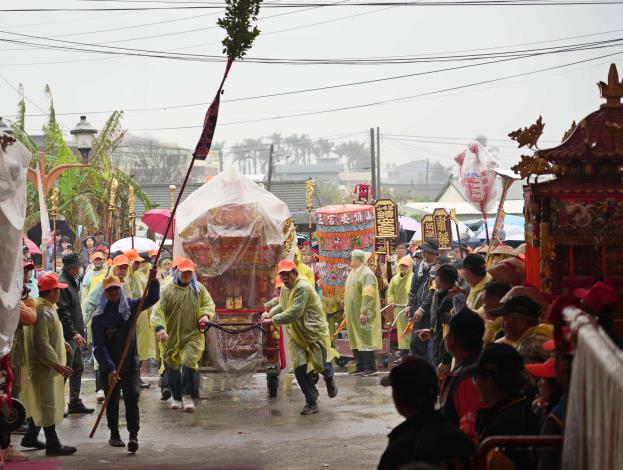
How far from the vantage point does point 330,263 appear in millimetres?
20297

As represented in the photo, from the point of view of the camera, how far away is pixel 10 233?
804 centimetres

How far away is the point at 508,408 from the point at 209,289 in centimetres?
1033

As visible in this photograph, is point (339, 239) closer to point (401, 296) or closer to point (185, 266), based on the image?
point (401, 296)

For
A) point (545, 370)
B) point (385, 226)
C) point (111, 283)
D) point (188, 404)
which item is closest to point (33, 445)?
point (111, 283)

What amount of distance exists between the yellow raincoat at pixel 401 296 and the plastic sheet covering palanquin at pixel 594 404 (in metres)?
13.4

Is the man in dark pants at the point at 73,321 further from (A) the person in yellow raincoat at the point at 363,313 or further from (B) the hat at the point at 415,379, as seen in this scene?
(B) the hat at the point at 415,379

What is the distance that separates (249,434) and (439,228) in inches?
481

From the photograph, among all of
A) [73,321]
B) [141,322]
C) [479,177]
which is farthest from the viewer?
[479,177]

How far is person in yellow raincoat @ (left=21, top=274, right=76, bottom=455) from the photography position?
10.6 meters

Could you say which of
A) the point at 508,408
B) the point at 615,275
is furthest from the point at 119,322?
the point at 508,408

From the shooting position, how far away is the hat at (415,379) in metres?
4.65

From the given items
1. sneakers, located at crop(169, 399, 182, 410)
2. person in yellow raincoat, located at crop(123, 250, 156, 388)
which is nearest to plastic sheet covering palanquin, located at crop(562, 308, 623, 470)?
sneakers, located at crop(169, 399, 182, 410)

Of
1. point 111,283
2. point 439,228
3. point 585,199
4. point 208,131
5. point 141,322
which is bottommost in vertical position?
point 141,322

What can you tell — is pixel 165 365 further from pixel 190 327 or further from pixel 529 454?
pixel 529 454
